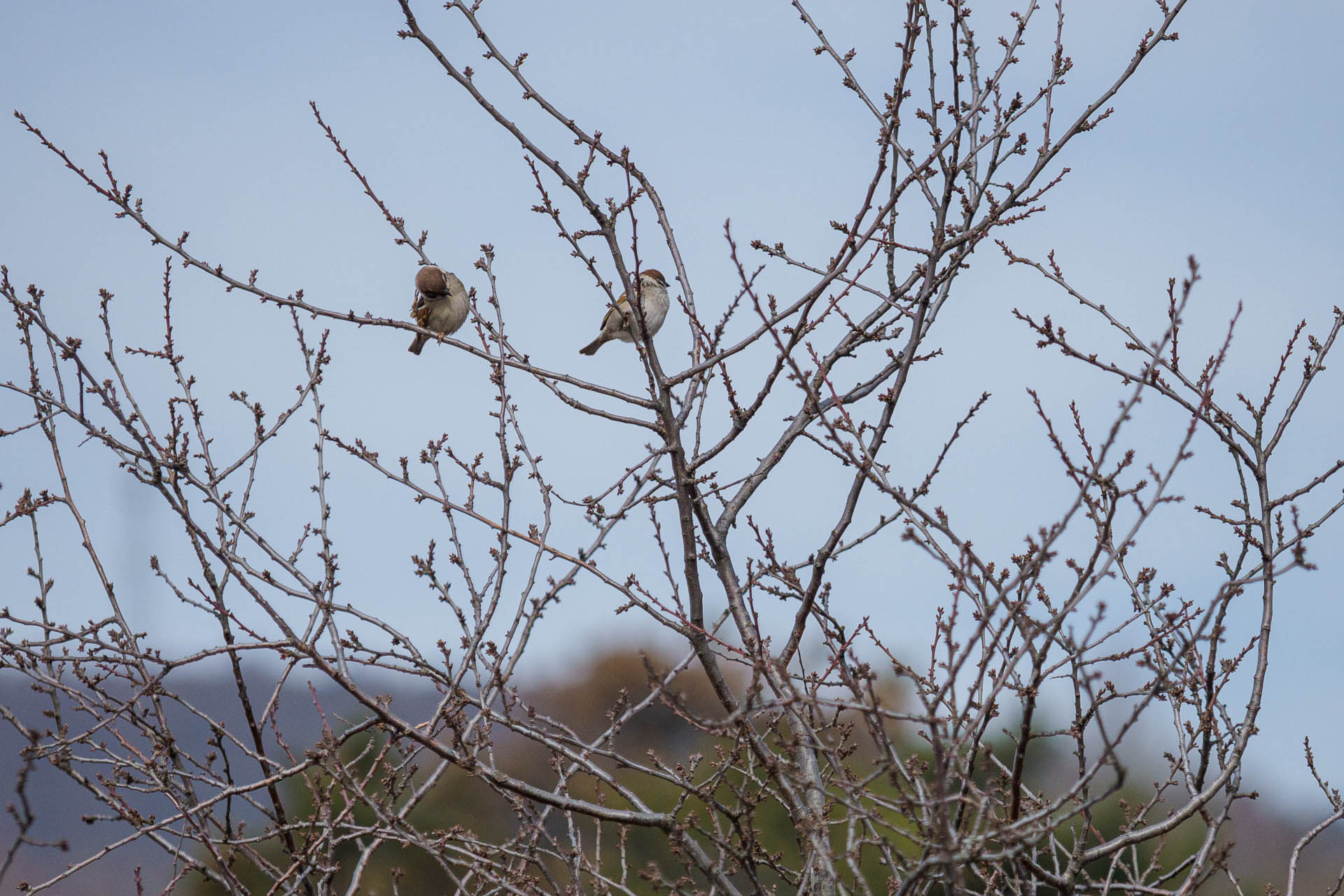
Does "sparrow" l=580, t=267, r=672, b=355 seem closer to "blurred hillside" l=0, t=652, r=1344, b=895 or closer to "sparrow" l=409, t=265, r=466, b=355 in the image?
"sparrow" l=409, t=265, r=466, b=355

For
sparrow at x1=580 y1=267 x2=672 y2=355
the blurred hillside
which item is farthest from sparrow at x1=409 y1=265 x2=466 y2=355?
the blurred hillside

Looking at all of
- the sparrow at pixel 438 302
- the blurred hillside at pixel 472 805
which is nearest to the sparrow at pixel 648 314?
the sparrow at pixel 438 302

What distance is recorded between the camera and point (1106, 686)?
352 centimetres

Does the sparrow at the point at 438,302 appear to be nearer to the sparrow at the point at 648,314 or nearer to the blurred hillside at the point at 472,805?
the sparrow at the point at 648,314

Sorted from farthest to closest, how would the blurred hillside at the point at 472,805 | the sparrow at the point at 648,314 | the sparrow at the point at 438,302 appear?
1. the sparrow at the point at 648,314
2. the sparrow at the point at 438,302
3. the blurred hillside at the point at 472,805

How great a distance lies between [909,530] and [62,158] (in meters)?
2.96

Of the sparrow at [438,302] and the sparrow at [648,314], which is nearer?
the sparrow at [438,302]

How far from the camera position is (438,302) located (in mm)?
6883

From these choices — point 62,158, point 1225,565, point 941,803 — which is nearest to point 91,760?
point 62,158

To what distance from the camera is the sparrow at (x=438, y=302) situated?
6.60 meters

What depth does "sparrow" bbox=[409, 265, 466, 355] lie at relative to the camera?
21.7 feet

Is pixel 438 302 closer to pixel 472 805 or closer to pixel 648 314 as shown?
pixel 648 314

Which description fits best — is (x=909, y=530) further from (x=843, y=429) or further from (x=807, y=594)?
(x=807, y=594)

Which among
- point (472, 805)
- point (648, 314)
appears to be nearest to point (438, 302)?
point (648, 314)
